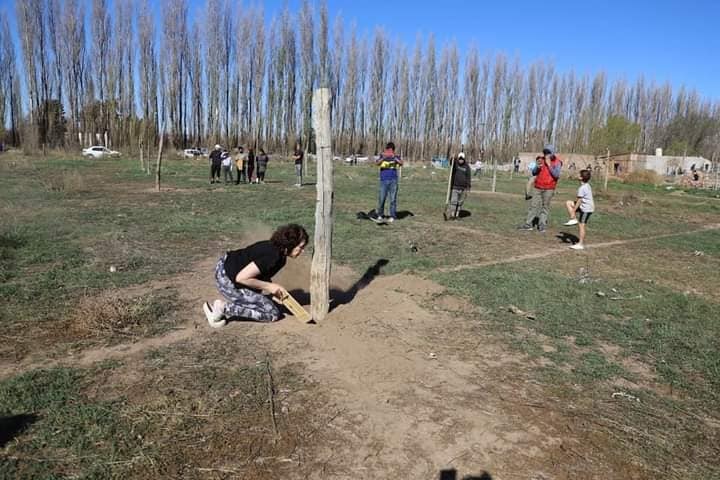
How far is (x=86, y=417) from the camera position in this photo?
357cm

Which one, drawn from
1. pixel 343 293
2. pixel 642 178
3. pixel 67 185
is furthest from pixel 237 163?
pixel 642 178

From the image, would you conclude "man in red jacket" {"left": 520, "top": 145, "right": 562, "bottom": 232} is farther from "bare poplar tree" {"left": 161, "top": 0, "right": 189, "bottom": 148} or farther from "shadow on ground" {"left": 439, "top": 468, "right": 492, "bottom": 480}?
"bare poplar tree" {"left": 161, "top": 0, "right": 189, "bottom": 148}

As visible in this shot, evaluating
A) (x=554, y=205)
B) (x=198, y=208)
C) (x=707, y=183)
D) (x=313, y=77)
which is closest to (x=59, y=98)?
(x=313, y=77)

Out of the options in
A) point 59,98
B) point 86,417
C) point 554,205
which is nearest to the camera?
point 86,417

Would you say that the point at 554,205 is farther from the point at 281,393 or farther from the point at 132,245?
the point at 281,393

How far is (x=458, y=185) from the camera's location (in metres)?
13.6

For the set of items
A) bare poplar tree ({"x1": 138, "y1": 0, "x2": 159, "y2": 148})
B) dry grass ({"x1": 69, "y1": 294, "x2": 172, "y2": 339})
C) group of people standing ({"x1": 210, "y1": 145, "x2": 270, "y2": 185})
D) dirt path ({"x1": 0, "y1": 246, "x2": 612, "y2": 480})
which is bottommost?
dirt path ({"x1": 0, "y1": 246, "x2": 612, "y2": 480})

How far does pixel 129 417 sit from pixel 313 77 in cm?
5061

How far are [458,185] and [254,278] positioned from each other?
914cm

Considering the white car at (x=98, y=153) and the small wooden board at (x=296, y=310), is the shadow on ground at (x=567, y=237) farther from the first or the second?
the white car at (x=98, y=153)

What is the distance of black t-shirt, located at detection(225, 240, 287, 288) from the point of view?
547cm

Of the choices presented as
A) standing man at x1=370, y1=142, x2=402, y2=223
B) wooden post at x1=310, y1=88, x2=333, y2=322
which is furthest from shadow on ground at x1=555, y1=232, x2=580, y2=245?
wooden post at x1=310, y1=88, x2=333, y2=322

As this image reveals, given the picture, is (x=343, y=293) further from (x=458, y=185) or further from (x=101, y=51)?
(x=101, y=51)

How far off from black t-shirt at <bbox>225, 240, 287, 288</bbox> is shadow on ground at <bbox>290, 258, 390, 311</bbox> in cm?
103
